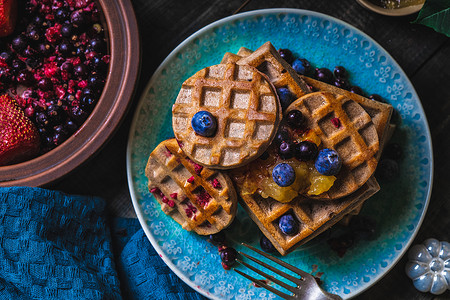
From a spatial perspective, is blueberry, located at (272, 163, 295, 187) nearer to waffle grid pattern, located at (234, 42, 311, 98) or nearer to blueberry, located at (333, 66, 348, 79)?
waffle grid pattern, located at (234, 42, 311, 98)

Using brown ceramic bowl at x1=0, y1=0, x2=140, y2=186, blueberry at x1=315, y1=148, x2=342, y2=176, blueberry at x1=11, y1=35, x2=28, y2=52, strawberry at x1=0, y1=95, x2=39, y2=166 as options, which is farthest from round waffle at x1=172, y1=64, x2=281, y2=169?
blueberry at x1=11, y1=35, x2=28, y2=52

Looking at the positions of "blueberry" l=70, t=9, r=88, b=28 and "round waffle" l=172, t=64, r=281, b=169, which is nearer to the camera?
"round waffle" l=172, t=64, r=281, b=169

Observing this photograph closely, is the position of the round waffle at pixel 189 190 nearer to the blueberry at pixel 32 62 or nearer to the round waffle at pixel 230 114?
the round waffle at pixel 230 114

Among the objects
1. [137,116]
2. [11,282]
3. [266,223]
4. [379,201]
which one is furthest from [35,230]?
[379,201]

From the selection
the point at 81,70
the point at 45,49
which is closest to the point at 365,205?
the point at 81,70

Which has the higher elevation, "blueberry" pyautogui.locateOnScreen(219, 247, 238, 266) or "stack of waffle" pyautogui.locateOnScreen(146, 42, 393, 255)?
"stack of waffle" pyautogui.locateOnScreen(146, 42, 393, 255)

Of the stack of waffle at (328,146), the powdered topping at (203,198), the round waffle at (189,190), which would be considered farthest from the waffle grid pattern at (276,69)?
the powdered topping at (203,198)
